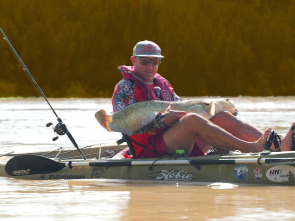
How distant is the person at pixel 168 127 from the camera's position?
7.26m

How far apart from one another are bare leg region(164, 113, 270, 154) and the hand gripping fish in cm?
21

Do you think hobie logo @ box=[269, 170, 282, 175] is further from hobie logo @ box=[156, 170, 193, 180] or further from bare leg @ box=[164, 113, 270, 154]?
hobie logo @ box=[156, 170, 193, 180]

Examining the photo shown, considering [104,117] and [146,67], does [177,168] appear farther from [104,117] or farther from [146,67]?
[146,67]

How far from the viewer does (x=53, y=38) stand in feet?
224

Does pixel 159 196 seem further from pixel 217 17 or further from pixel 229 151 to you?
pixel 217 17

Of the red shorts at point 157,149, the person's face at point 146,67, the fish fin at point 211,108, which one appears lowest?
the red shorts at point 157,149

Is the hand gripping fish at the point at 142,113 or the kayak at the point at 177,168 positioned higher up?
the hand gripping fish at the point at 142,113

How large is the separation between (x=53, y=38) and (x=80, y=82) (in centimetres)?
455

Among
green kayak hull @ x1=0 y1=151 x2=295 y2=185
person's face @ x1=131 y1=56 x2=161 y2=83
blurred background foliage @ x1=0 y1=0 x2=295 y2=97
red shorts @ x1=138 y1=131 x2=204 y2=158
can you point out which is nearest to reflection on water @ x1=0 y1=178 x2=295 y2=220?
green kayak hull @ x1=0 y1=151 x2=295 y2=185

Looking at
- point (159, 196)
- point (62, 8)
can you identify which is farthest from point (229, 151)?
point (62, 8)

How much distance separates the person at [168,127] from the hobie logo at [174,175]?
168 millimetres

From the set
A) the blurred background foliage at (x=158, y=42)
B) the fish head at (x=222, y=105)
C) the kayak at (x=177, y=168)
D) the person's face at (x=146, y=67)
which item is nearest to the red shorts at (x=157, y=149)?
the kayak at (x=177, y=168)

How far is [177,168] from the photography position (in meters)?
7.45

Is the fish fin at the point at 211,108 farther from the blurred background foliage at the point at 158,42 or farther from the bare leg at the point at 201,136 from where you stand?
the blurred background foliage at the point at 158,42
